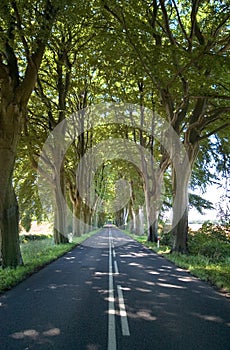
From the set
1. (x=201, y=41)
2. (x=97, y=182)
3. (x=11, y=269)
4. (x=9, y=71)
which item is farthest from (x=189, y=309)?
(x=97, y=182)

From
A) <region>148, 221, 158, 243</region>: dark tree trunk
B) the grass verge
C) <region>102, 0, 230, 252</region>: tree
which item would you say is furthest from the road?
<region>148, 221, 158, 243</region>: dark tree trunk

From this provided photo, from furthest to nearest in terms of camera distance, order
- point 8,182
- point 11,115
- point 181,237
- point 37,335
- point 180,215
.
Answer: point 180,215 < point 181,237 < point 8,182 < point 11,115 < point 37,335

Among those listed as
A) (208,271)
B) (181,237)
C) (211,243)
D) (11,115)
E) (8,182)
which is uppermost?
(11,115)

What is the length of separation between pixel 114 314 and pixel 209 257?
417 inches

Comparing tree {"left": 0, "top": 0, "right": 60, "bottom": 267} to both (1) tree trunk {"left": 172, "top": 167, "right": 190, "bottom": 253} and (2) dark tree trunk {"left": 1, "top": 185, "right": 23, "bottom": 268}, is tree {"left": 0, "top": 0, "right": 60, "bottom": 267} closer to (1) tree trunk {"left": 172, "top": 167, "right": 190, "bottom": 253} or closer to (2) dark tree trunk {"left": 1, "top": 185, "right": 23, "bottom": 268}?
(2) dark tree trunk {"left": 1, "top": 185, "right": 23, "bottom": 268}

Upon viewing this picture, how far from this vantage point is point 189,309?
6125mm

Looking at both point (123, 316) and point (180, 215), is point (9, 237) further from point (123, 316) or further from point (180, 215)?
point (180, 215)

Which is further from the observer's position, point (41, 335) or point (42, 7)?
Result: point (42, 7)

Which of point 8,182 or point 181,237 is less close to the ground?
point 8,182

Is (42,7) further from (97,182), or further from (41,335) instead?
(97,182)

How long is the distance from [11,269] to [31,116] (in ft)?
42.0

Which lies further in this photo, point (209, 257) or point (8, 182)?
point (209, 257)

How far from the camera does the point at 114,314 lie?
574 cm

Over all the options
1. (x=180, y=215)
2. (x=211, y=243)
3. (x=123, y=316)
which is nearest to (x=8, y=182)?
(x=123, y=316)
